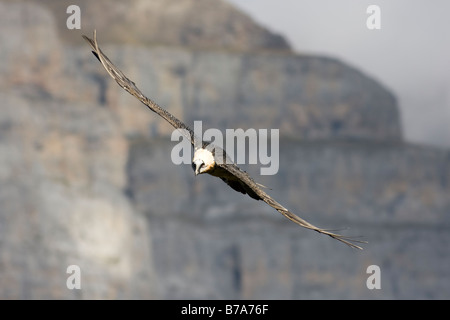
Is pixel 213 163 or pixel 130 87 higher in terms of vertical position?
pixel 130 87

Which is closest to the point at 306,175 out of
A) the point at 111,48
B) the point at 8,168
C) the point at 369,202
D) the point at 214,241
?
the point at 369,202

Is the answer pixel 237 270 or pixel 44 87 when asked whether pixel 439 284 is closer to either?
pixel 237 270

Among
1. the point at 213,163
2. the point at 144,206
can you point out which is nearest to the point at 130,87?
the point at 213,163

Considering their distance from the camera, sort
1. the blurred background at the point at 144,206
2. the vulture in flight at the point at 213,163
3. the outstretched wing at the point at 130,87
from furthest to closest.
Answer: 1. the blurred background at the point at 144,206
2. the outstretched wing at the point at 130,87
3. the vulture in flight at the point at 213,163

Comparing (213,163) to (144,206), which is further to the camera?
(144,206)

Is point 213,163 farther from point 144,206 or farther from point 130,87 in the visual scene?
point 144,206

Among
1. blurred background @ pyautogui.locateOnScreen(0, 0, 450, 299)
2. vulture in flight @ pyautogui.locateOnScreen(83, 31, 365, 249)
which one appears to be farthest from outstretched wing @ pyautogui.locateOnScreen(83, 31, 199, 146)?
blurred background @ pyautogui.locateOnScreen(0, 0, 450, 299)

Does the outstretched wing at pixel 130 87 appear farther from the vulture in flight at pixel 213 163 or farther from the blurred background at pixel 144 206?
the blurred background at pixel 144 206

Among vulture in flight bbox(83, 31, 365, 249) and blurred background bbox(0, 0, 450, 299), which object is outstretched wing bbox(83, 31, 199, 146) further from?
blurred background bbox(0, 0, 450, 299)

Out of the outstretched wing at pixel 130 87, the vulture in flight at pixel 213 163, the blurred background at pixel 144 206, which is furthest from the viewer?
the blurred background at pixel 144 206

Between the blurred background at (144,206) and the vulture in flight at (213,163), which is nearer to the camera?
the vulture in flight at (213,163)

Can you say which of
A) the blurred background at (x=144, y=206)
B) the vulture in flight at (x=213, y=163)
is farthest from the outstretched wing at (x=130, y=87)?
the blurred background at (x=144, y=206)
